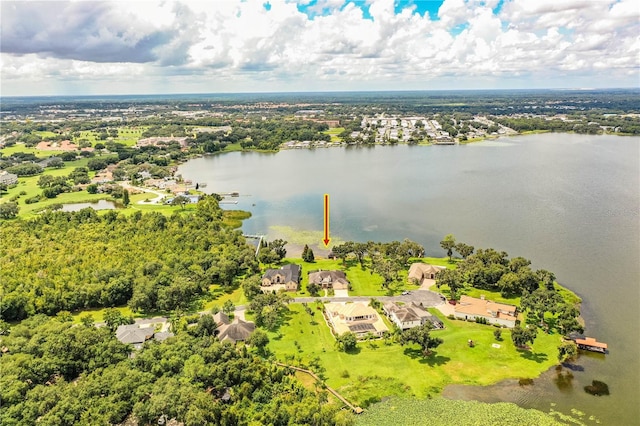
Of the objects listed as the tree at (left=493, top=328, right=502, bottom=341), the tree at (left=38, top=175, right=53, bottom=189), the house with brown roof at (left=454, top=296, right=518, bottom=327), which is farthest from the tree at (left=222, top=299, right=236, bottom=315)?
the tree at (left=38, top=175, right=53, bottom=189)

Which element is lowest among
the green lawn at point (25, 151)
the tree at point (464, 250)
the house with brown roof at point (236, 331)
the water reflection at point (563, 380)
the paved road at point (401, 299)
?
the water reflection at point (563, 380)

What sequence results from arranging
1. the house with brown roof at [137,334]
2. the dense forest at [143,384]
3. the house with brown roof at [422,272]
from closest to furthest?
the dense forest at [143,384], the house with brown roof at [137,334], the house with brown roof at [422,272]

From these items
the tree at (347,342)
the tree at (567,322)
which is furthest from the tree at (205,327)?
the tree at (567,322)

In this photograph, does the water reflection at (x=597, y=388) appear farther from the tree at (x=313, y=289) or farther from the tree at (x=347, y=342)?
the tree at (x=313, y=289)

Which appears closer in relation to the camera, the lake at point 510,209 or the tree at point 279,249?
the lake at point 510,209

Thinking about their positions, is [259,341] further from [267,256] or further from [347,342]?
[267,256]

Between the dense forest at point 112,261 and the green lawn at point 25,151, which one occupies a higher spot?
the green lawn at point 25,151

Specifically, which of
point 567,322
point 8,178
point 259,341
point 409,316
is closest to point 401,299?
point 409,316

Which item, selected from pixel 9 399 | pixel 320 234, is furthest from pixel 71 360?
pixel 320 234
